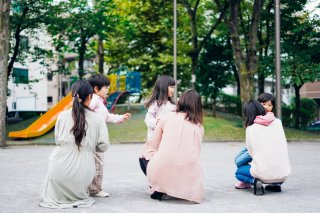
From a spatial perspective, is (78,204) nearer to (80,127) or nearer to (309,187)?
(80,127)

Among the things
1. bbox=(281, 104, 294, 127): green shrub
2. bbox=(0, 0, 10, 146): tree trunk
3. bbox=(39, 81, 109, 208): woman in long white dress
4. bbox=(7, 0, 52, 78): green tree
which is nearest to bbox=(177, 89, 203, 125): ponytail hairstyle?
bbox=(39, 81, 109, 208): woman in long white dress

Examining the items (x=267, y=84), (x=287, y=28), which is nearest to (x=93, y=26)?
(x=287, y=28)

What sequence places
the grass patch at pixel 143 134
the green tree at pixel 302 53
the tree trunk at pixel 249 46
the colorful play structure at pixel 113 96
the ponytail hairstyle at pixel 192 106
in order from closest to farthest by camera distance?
the ponytail hairstyle at pixel 192 106 → the grass patch at pixel 143 134 → the tree trunk at pixel 249 46 → the green tree at pixel 302 53 → the colorful play structure at pixel 113 96

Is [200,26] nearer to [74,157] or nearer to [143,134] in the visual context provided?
[143,134]

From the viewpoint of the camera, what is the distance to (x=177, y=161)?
20.8 feet

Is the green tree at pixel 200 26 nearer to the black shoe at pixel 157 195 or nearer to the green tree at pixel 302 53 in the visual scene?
the green tree at pixel 302 53

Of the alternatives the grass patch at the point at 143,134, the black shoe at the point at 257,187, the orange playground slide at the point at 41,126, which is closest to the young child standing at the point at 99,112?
the black shoe at the point at 257,187

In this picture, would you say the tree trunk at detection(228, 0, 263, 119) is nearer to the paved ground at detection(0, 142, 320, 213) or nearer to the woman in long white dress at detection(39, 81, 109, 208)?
the paved ground at detection(0, 142, 320, 213)

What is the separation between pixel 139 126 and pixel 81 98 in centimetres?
1476

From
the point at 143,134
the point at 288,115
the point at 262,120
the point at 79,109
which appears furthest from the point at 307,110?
the point at 79,109

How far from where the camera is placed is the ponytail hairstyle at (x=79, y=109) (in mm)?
6031

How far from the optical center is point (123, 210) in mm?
5938

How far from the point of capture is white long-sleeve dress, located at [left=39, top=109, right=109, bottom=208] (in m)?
6.01

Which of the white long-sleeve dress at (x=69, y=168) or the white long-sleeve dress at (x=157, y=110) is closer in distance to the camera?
the white long-sleeve dress at (x=69, y=168)
